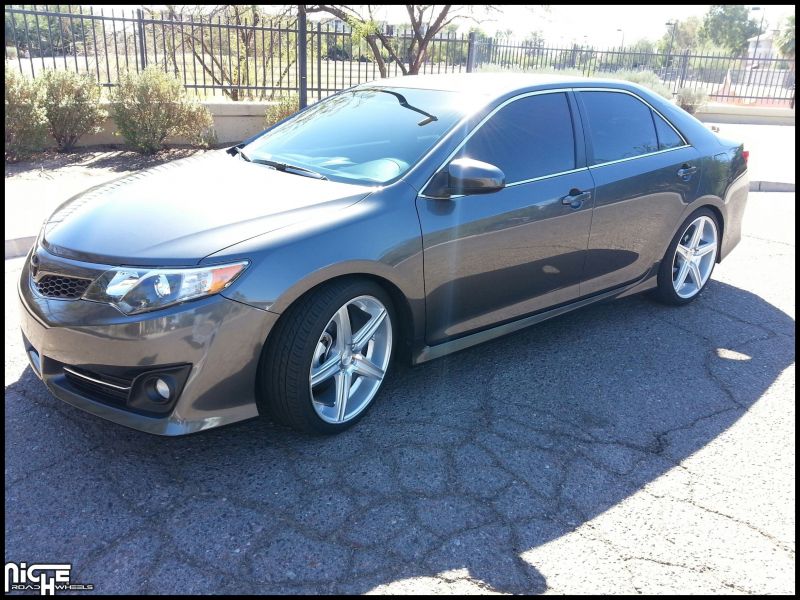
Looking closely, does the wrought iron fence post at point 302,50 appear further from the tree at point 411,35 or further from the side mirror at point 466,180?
the side mirror at point 466,180

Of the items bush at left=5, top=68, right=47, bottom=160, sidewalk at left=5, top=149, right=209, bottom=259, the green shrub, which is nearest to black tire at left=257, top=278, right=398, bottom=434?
sidewalk at left=5, top=149, right=209, bottom=259

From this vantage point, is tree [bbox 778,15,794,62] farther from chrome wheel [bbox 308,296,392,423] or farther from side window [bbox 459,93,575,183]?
chrome wheel [bbox 308,296,392,423]

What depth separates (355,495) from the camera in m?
2.84

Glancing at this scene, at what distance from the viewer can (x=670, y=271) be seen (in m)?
4.88

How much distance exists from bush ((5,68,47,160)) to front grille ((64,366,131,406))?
7.40m

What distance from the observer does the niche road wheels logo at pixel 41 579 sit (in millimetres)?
2299

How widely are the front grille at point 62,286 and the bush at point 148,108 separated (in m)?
7.19

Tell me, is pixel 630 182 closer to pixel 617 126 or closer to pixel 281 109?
pixel 617 126

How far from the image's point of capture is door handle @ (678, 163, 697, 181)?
468 centimetres

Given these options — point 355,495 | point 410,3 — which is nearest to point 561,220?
point 355,495

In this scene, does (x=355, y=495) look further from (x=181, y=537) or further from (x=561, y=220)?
(x=561, y=220)

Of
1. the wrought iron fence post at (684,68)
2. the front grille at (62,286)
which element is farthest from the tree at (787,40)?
the front grille at (62,286)

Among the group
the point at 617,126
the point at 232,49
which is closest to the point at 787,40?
the point at 232,49

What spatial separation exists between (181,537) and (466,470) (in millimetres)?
1239
